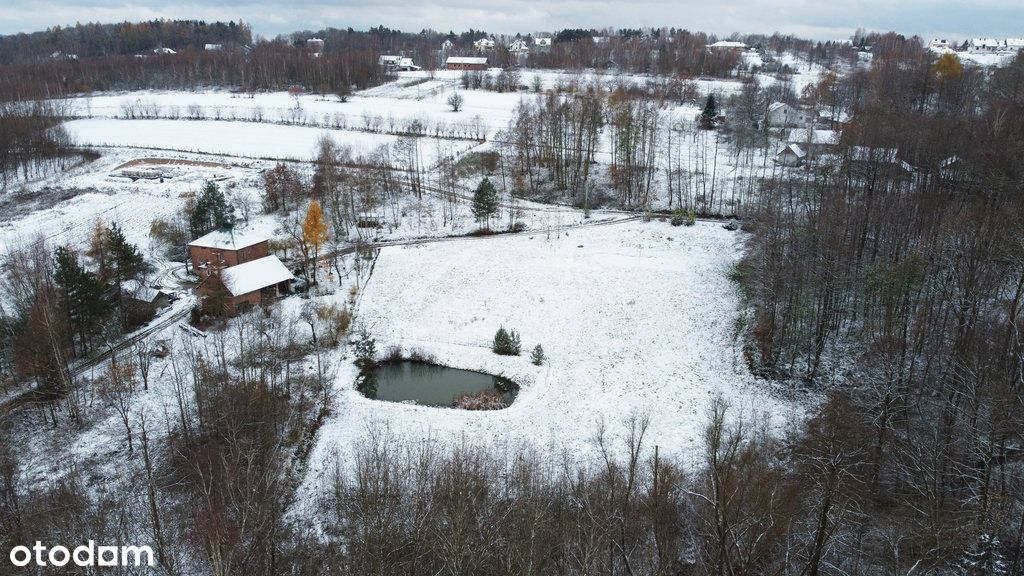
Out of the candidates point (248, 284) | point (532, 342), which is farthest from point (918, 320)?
point (248, 284)

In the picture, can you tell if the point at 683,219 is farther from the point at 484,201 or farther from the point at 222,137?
the point at 222,137

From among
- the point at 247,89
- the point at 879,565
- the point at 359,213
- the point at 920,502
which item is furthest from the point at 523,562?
the point at 247,89

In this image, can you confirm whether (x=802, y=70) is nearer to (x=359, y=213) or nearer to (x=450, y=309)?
(x=359, y=213)

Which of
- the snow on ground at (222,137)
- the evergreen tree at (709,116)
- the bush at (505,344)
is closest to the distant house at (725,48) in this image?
the evergreen tree at (709,116)

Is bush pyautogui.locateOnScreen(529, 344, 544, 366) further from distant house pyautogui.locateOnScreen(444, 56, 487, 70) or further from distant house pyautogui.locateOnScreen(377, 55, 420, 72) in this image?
distant house pyautogui.locateOnScreen(444, 56, 487, 70)

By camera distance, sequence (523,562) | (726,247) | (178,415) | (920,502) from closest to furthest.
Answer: (523,562), (920,502), (178,415), (726,247)

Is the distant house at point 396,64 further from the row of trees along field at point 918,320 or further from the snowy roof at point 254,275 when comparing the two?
the snowy roof at point 254,275
